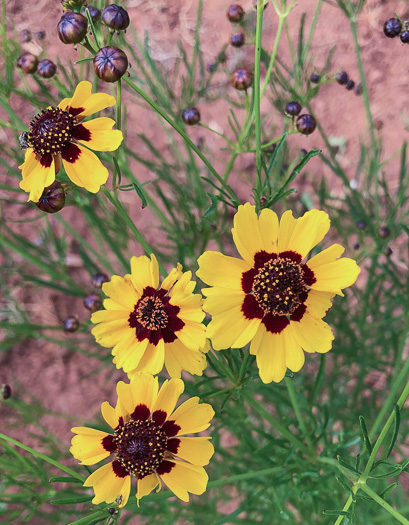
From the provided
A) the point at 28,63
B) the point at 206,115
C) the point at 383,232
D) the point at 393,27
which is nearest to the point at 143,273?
the point at 28,63

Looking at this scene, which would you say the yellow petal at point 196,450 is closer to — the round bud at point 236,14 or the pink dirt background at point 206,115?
the round bud at point 236,14

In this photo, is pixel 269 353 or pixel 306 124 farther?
pixel 306 124

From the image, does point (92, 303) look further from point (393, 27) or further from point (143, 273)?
point (393, 27)

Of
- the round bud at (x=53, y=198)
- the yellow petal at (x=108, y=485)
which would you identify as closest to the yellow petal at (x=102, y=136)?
the round bud at (x=53, y=198)

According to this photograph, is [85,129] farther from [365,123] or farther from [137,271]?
[365,123]

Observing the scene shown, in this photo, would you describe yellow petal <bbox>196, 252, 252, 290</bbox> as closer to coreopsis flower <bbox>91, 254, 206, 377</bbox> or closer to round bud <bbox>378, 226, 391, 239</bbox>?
coreopsis flower <bbox>91, 254, 206, 377</bbox>

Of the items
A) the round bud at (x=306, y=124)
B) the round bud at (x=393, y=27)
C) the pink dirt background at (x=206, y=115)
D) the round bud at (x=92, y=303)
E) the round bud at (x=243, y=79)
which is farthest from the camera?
the pink dirt background at (x=206, y=115)
